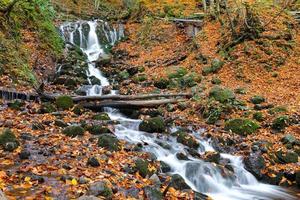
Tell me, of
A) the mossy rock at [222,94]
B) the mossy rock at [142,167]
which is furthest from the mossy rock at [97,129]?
the mossy rock at [222,94]

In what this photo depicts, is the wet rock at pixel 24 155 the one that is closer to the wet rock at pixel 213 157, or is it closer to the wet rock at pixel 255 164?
the wet rock at pixel 213 157

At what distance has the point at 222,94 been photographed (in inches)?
563

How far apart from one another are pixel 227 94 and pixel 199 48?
6.39 metres

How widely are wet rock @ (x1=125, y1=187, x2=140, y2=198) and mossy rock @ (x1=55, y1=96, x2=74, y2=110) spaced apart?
260 inches

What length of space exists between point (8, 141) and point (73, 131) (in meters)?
2.06

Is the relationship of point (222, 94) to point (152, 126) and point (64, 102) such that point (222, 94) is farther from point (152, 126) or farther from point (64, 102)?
point (64, 102)

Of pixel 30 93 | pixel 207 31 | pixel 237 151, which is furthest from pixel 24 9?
pixel 237 151

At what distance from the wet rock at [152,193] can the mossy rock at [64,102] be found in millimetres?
6785

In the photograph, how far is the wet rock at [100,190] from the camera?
6.40 meters

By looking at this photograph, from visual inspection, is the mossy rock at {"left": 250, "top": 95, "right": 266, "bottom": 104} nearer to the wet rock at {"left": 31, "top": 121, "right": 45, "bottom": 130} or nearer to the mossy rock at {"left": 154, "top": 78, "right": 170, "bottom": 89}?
the mossy rock at {"left": 154, "top": 78, "right": 170, "bottom": 89}

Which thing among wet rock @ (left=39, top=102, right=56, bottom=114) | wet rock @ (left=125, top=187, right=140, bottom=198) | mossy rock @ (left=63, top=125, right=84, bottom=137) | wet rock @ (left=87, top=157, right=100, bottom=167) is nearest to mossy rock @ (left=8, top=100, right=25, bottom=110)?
wet rock @ (left=39, top=102, right=56, bottom=114)

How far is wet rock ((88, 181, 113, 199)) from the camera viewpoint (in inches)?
252

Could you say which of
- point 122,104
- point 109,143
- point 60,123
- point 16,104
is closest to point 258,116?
point 122,104

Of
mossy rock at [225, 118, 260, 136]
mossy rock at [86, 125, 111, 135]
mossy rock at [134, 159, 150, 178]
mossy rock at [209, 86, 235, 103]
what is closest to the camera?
mossy rock at [134, 159, 150, 178]
